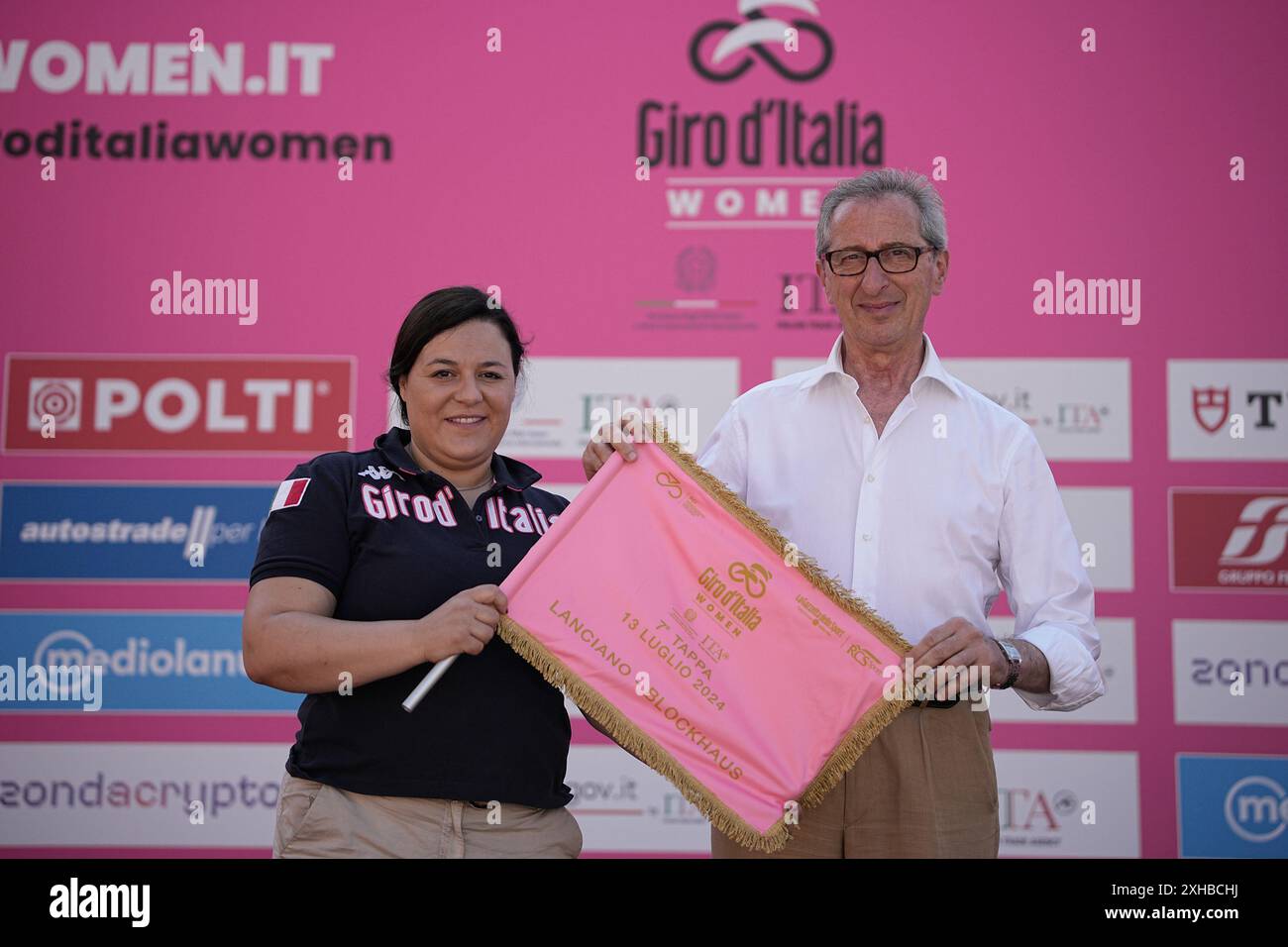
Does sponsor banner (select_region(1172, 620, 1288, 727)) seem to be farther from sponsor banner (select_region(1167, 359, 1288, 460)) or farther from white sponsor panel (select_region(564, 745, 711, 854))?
white sponsor panel (select_region(564, 745, 711, 854))

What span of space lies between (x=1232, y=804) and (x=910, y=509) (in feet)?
8.52

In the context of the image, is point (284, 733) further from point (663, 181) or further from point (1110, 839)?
point (1110, 839)

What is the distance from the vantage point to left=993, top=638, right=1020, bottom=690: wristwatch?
2025 mm

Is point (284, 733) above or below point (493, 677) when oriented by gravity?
below

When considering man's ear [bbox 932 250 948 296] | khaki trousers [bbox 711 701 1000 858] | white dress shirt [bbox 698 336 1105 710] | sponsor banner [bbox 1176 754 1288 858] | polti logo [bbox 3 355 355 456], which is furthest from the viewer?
polti logo [bbox 3 355 355 456]

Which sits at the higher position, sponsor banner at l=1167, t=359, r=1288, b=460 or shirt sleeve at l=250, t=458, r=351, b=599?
sponsor banner at l=1167, t=359, r=1288, b=460

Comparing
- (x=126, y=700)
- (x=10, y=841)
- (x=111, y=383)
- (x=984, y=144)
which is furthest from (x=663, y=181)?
(x=10, y=841)

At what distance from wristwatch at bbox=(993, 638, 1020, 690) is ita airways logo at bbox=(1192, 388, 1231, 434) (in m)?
2.52

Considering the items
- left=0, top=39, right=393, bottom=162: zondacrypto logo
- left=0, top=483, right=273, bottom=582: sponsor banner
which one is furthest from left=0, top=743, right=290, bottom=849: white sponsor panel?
left=0, top=39, right=393, bottom=162: zondacrypto logo

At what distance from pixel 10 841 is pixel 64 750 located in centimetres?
37

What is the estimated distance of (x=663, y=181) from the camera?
423 cm

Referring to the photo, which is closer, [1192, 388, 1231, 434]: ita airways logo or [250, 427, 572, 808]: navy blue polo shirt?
[250, 427, 572, 808]: navy blue polo shirt

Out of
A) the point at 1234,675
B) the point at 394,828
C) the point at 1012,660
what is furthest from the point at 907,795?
the point at 1234,675

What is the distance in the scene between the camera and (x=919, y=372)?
2377 millimetres
